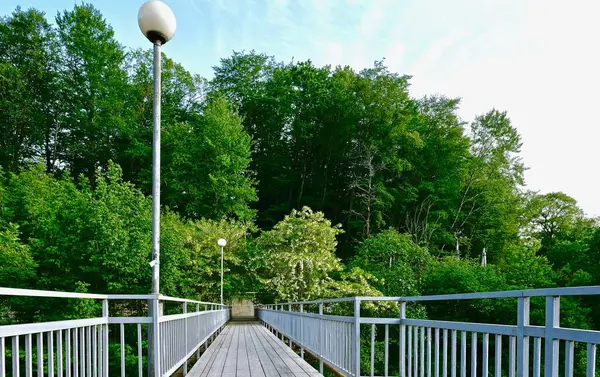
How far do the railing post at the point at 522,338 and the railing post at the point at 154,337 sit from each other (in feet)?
9.38

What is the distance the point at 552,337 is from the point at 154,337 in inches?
123

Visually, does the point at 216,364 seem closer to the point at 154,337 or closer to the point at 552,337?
the point at 154,337

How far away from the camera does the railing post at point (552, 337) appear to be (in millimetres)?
1446

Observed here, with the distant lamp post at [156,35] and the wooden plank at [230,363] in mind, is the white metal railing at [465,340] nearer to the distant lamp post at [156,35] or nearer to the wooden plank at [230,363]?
the wooden plank at [230,363]

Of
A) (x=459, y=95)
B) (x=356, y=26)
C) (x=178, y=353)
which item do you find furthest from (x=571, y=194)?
(x=178, y=353)

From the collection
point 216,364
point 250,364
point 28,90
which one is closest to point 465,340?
point 250,364

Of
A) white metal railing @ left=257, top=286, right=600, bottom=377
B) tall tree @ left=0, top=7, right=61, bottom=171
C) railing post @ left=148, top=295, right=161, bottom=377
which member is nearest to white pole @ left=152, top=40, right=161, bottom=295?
railing post @ left=148, top=295, right=161, bottom=377

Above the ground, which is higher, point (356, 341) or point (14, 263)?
point (14, 263)

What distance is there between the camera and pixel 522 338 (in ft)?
5.44

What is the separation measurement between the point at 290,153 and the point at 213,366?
111ft

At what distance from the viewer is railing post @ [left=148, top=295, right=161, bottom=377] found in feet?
11.0

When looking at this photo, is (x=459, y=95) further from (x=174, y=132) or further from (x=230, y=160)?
(x=174, y=132)

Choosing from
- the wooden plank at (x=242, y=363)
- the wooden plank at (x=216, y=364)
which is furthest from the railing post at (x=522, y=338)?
the wooden plank at (x=216, y=364)

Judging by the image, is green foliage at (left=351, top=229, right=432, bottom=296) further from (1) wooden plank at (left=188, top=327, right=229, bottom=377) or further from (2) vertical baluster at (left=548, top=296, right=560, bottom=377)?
(2) vertical baluster at (left=548, top=296, right=560, bottom=377)
